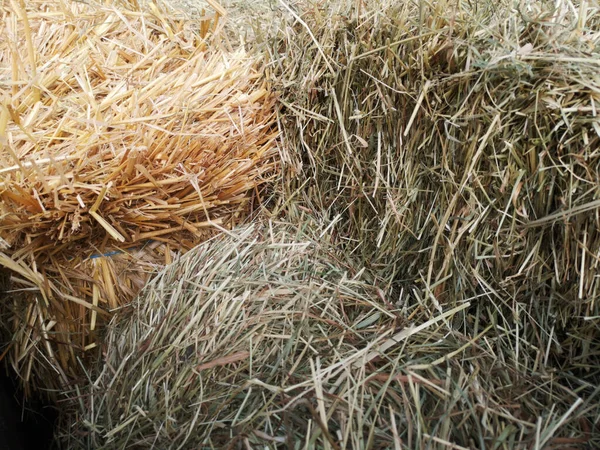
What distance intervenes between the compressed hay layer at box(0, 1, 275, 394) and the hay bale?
0.30 ft

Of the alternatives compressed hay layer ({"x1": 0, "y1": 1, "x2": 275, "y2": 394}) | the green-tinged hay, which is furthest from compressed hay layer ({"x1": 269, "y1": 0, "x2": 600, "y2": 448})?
compressed hay layer ({"x1": 0, "y1": 1, "x2": 275, "y2": 394})

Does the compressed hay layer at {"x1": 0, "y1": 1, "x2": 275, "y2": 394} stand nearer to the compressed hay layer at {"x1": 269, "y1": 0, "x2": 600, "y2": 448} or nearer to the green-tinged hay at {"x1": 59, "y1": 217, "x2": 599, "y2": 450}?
the green-tinged hay at {"x1": 59, "y1": 217, "x2": 599, "y2": 450}

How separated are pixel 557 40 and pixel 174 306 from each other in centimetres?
83

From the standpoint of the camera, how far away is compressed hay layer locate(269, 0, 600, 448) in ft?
2.56

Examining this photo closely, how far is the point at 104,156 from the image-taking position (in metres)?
0.98

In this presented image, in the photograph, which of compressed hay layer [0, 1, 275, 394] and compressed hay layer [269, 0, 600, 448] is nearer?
compressed hay layer [269, 0, 600, 448]

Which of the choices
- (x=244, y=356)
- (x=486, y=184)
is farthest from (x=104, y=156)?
(x=486, y=184)

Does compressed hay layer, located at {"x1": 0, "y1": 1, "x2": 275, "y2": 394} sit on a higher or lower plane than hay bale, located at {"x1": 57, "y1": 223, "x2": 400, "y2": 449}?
higher

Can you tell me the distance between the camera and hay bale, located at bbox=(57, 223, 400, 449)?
2.51ft

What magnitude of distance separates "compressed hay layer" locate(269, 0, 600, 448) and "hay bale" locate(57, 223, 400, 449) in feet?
0.33

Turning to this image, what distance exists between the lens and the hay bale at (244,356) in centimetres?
77

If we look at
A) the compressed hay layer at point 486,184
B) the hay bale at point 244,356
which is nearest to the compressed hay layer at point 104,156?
the hay bale at point 244,356

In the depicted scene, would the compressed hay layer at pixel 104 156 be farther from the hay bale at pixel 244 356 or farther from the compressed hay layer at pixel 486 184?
the compressed hay layer at pixel 486 184

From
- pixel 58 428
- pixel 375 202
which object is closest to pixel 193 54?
pixel 375 202
